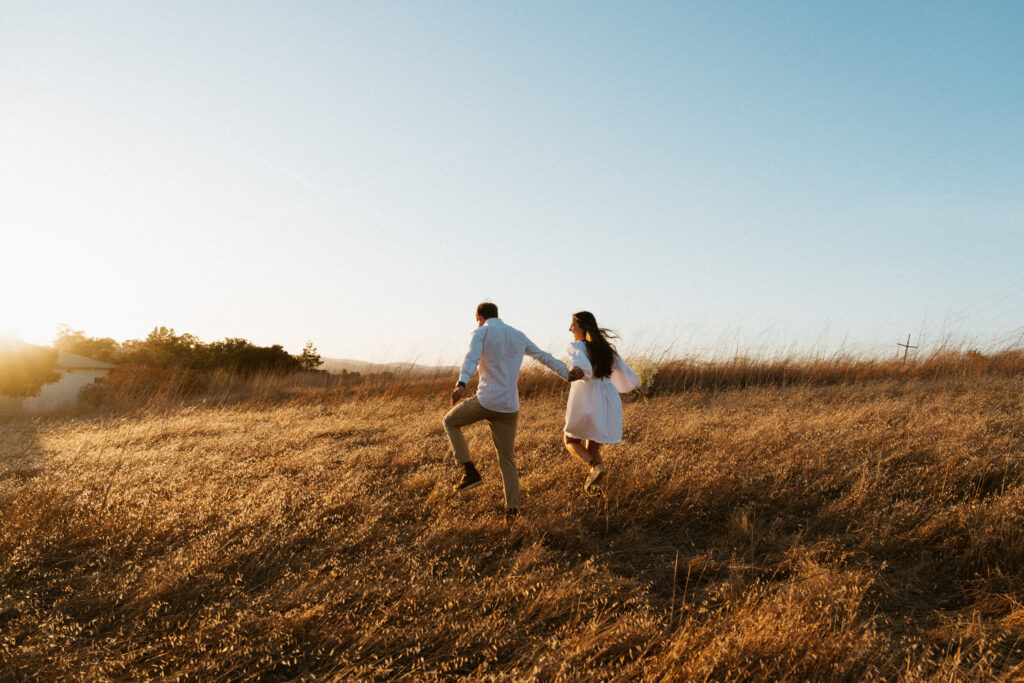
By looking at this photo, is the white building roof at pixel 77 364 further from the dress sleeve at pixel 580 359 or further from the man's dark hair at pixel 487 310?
the dress sleeve at pixel 580 359

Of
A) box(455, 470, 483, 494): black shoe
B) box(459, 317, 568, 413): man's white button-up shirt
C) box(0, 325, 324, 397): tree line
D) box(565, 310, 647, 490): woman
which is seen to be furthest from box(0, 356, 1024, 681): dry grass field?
box(0, 325, 324, 397): tree line

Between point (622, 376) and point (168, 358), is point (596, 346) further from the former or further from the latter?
point (168, 358)

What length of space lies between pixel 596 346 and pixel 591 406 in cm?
62

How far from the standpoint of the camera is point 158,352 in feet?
81.2

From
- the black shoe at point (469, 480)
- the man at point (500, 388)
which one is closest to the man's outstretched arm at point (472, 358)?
the man at point (500, 388)

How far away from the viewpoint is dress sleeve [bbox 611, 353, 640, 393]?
6.41 m

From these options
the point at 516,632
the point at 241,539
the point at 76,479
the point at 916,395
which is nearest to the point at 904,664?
the point at 516,632

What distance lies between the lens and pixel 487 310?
5688mm

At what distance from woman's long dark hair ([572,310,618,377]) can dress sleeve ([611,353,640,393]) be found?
0.11m

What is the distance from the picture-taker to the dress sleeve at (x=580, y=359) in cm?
614

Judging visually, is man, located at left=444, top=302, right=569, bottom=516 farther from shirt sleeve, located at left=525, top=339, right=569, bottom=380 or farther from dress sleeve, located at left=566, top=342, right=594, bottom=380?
dress sleeve, located at left=566, top=342, right=594, bottom=380

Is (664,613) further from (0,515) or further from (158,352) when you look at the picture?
(158,352)

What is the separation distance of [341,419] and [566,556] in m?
6.99

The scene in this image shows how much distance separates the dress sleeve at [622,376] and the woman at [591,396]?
0.02 metres
